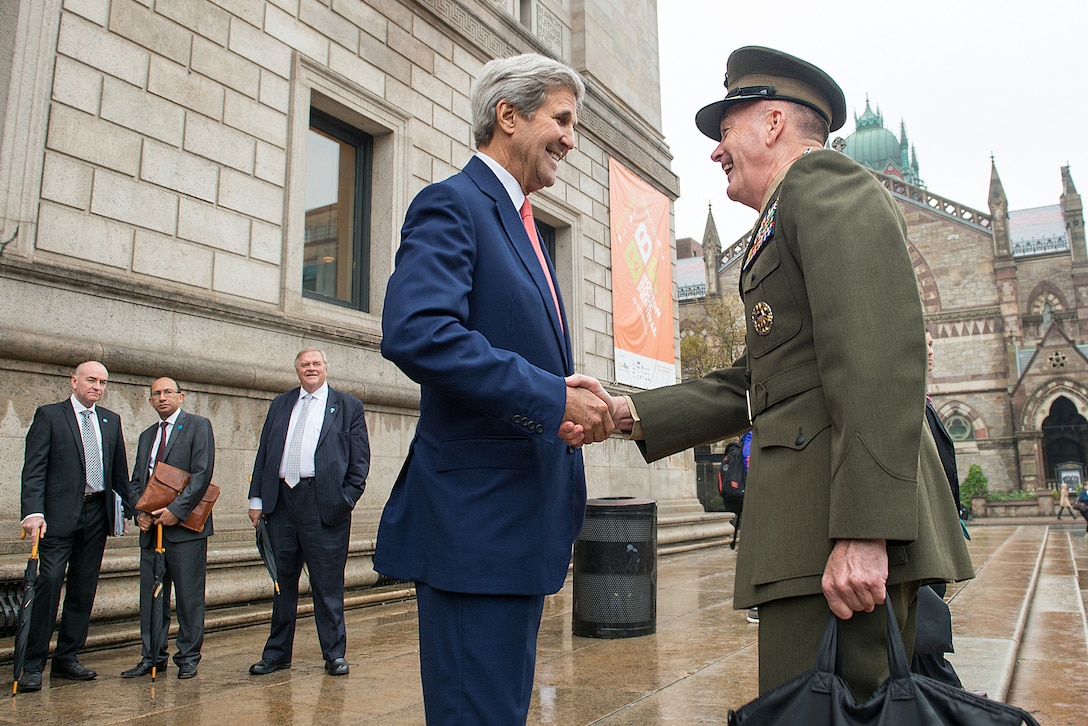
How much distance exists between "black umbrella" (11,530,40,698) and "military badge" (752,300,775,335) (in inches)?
176

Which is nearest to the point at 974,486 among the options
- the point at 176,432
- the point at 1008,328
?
the point at 1008,328

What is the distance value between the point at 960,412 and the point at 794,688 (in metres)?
→ 52.9

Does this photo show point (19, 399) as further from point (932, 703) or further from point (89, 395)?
point (932, 703)

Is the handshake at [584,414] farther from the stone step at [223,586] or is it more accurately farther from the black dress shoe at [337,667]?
the stone step at [223,586]

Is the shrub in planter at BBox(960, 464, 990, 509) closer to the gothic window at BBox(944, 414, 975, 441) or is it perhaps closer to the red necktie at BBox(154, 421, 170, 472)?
the gothic window at BBox(944, 414, 975, 441)

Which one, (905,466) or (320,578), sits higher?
(905,466)

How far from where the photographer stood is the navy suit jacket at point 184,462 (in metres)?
5.52

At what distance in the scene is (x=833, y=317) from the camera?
1.92 m

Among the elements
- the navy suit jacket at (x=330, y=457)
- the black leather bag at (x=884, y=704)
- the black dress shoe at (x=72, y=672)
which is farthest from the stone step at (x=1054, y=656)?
the black dress shoe at (x=72, y=672)

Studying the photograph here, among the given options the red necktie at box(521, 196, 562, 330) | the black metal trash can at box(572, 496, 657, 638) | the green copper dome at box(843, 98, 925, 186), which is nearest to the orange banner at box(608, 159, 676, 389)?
the black metal trash can at box(572, 496, 657, 638)

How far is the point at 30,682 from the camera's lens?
15.7ft

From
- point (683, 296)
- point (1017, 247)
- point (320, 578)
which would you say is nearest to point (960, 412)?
point (1017, 247)

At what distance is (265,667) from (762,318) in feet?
13.9

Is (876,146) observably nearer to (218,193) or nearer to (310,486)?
(218,193)
